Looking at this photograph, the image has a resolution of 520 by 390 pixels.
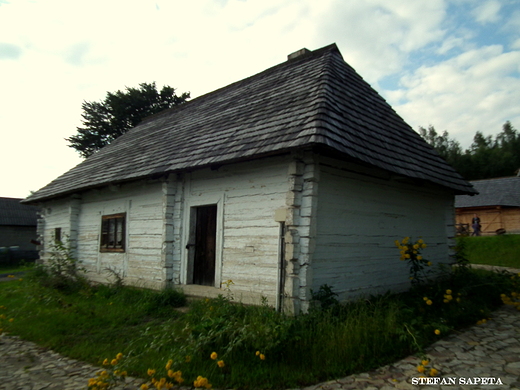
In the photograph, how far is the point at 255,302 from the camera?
6246 mm

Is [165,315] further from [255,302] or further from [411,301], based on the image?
[411,301]

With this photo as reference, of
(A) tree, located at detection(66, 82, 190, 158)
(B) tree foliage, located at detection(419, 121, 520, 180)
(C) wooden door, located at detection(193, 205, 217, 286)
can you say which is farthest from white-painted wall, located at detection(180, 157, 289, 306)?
(B) tree foliage, located at detection(419, 121, 520, 180)

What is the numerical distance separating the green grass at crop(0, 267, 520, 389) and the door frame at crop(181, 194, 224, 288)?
1.91 ft

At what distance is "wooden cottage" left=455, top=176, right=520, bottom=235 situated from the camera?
2538 cm

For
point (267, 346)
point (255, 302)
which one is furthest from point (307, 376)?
point (255, 302)

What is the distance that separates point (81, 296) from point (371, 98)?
8.68m

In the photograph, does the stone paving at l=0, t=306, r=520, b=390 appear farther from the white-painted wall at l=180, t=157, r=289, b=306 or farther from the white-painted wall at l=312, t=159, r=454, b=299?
the white-painted wall at l=180, t=157, r=289, b=306

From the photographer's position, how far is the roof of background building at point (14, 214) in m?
27.6

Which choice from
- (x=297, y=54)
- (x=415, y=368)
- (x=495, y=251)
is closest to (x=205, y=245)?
(x=415, y=368)

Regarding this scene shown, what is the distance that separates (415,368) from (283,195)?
319 cm

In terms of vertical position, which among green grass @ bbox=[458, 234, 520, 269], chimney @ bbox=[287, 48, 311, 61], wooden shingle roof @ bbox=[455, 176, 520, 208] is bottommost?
green grass @ bbox=[458, 234, 520, 269]

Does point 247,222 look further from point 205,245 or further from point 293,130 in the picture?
point 293,130

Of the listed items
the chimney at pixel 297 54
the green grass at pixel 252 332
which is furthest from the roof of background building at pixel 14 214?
the chimney at pixel 297 54

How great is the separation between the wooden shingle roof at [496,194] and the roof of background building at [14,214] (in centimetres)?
3421
